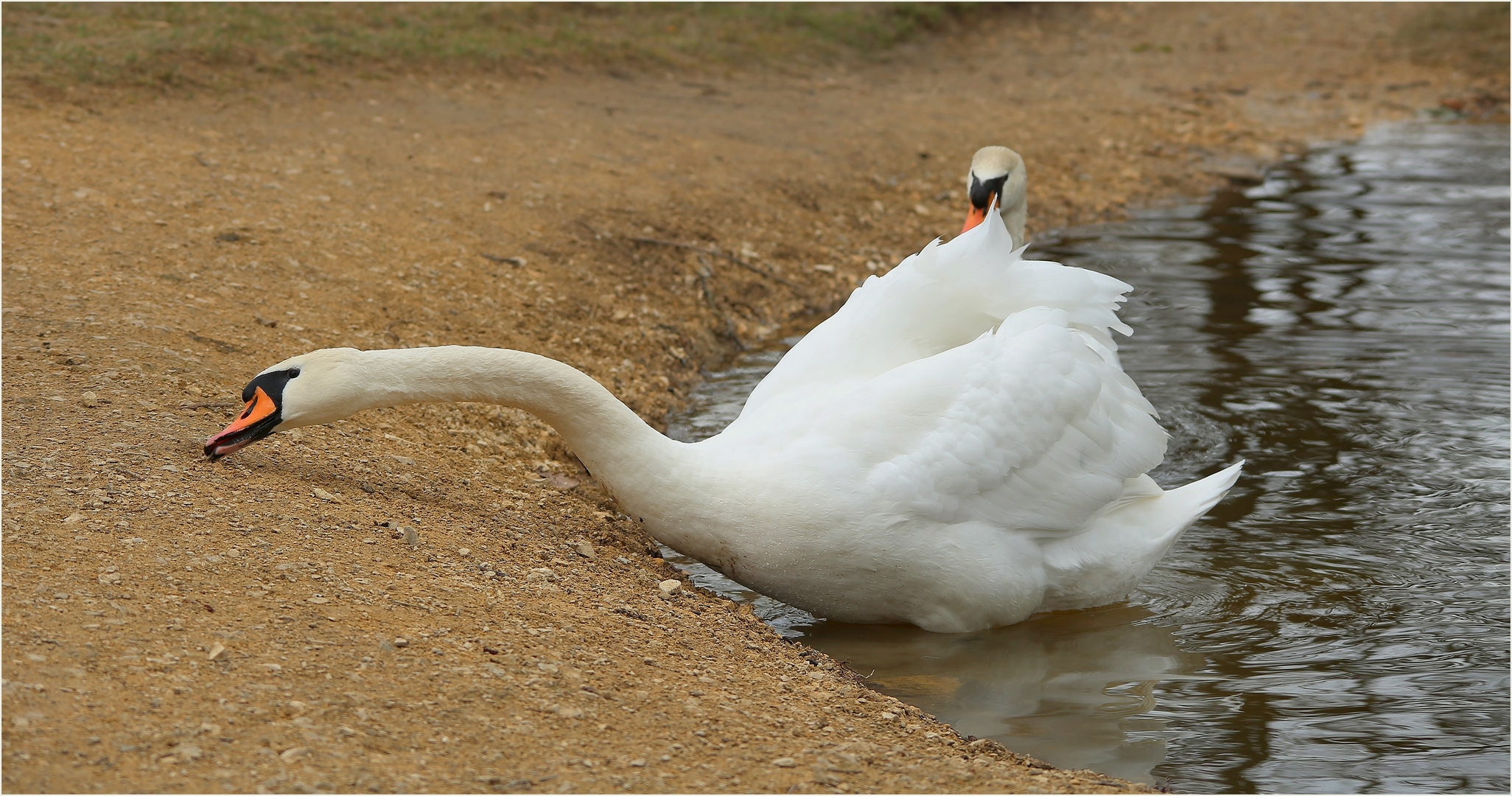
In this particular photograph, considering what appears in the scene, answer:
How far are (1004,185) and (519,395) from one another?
12.5ft

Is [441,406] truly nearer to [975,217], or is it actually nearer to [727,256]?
[975,217]

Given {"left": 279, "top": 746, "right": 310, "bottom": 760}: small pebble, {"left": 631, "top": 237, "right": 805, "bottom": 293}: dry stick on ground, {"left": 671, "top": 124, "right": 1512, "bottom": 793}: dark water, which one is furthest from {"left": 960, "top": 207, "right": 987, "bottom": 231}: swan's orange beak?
{"left": 279, "top": 746, "right": 310, "bottom": 760}: small pebble

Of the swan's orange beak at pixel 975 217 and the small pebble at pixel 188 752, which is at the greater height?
the swan's orange beak at pixel 975 217

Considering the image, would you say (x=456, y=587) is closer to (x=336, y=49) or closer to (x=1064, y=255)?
(x=1064, y=255)

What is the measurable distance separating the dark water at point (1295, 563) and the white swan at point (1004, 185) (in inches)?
37.8

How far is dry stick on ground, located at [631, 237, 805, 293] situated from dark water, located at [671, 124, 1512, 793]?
120cm

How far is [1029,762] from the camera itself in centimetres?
396

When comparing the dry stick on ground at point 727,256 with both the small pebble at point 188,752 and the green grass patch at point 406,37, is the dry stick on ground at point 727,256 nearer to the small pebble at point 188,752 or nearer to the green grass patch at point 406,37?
the green grass patch at point 406,37

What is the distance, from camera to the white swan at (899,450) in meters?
4.59

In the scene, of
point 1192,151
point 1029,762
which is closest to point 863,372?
point 1029,762

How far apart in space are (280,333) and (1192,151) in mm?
8792

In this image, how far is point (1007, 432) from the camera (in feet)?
15.9

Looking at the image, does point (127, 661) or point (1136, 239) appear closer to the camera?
point (127, 661)

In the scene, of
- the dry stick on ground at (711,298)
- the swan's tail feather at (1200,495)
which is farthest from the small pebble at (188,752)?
the dry stick on ground at (711,298)
